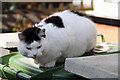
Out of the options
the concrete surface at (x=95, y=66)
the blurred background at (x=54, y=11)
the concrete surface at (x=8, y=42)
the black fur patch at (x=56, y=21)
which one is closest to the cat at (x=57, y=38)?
the black fur patch at (x=56, y=21)

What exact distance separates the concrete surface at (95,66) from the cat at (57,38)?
266 mm

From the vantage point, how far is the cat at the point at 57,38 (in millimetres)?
1692

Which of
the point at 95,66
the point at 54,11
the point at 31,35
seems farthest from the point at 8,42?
the point at 54,11

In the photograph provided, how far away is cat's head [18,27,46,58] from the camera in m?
1.67

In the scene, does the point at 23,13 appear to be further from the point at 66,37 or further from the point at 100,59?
the point at 100,59

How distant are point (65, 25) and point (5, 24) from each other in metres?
3.24

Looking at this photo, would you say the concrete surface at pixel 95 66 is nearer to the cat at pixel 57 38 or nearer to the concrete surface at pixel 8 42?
the cat at pixel 57 38

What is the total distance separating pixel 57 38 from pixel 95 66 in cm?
48

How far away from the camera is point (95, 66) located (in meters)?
1.41

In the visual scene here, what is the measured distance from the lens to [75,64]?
4.85ft

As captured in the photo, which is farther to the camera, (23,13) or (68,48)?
(23,13)

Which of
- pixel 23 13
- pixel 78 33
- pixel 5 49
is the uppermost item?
pixel 23 13

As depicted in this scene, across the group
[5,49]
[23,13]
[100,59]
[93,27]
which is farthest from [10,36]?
[23,13]

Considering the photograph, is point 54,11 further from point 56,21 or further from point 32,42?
point 32,42
